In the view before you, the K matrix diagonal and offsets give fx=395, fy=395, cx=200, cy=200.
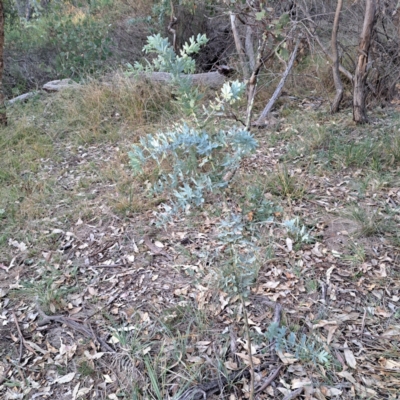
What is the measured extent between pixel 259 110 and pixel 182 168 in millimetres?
3414

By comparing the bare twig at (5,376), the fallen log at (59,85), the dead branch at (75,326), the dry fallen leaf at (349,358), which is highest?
the fallen log at (59,85)

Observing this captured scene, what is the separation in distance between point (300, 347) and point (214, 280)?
63 cm

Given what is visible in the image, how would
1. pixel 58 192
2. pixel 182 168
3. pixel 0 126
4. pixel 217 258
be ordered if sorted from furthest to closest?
pixel 0 126 < pixel 58 192 < pixel 217 258 < pixel 182 168

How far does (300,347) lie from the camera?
74.7 inches

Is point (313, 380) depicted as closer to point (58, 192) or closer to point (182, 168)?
point (182, 168)

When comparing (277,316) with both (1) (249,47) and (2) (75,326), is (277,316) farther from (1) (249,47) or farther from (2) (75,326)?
(1) (249,47)

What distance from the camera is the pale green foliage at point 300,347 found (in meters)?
1.86

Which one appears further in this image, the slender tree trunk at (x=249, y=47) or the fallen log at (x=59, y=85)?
the fallen log at (x=59, y=85)

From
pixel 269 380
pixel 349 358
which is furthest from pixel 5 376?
pixel 349 358

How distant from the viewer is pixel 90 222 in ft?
9.98

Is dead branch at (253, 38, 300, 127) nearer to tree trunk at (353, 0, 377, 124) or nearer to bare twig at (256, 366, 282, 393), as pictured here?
tree trunk at (353, 0, 377, 124)

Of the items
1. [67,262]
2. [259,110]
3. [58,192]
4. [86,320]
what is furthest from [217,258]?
[259,110]

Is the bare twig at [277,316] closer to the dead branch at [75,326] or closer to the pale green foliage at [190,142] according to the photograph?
the dead branch at [75,326]

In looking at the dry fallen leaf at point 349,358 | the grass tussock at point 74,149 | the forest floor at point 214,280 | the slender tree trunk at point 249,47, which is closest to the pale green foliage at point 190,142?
the forest floor at point 214,280
